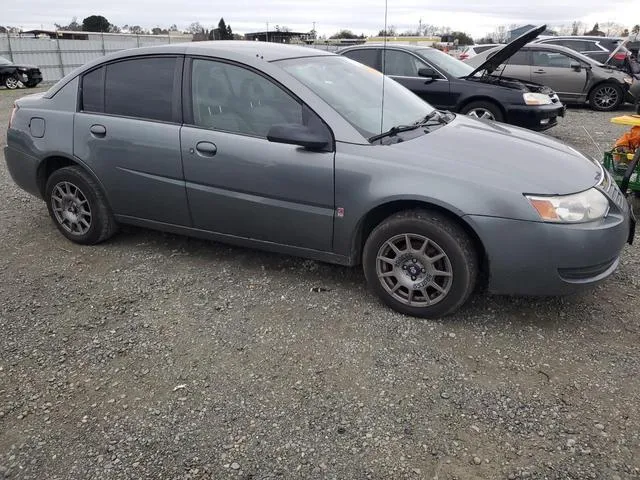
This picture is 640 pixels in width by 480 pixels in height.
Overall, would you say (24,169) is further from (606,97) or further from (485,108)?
(606,97)

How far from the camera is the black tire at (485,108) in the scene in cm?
789

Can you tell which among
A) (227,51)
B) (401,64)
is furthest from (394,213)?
(401,64)

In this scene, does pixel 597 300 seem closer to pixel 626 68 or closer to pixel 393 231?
pixel 393 231

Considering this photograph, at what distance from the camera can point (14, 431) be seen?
7.98 feet

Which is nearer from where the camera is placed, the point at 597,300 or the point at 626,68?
the point at 597,300

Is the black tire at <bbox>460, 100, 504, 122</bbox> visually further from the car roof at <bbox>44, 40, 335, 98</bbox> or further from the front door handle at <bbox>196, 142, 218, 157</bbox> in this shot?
the front door handle at <bbox>196, 142, 218, 157</bbox>

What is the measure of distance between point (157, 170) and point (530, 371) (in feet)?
9.14

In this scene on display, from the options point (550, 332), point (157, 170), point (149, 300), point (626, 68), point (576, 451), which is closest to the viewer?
point (576, 451)

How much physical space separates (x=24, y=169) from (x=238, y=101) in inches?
84.3

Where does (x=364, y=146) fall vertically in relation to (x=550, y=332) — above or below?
above

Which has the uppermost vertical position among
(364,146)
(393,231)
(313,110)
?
(313,110)

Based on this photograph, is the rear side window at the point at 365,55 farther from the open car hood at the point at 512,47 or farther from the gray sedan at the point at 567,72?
the gray sedan at the point at 567,72

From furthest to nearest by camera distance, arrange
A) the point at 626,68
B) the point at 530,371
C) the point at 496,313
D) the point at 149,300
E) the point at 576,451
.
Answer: the point at 626,68
the point at 149,300
the point at 496,313
the point at 530,371
the point at 576,451

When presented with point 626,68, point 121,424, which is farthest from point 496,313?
point 626,68
